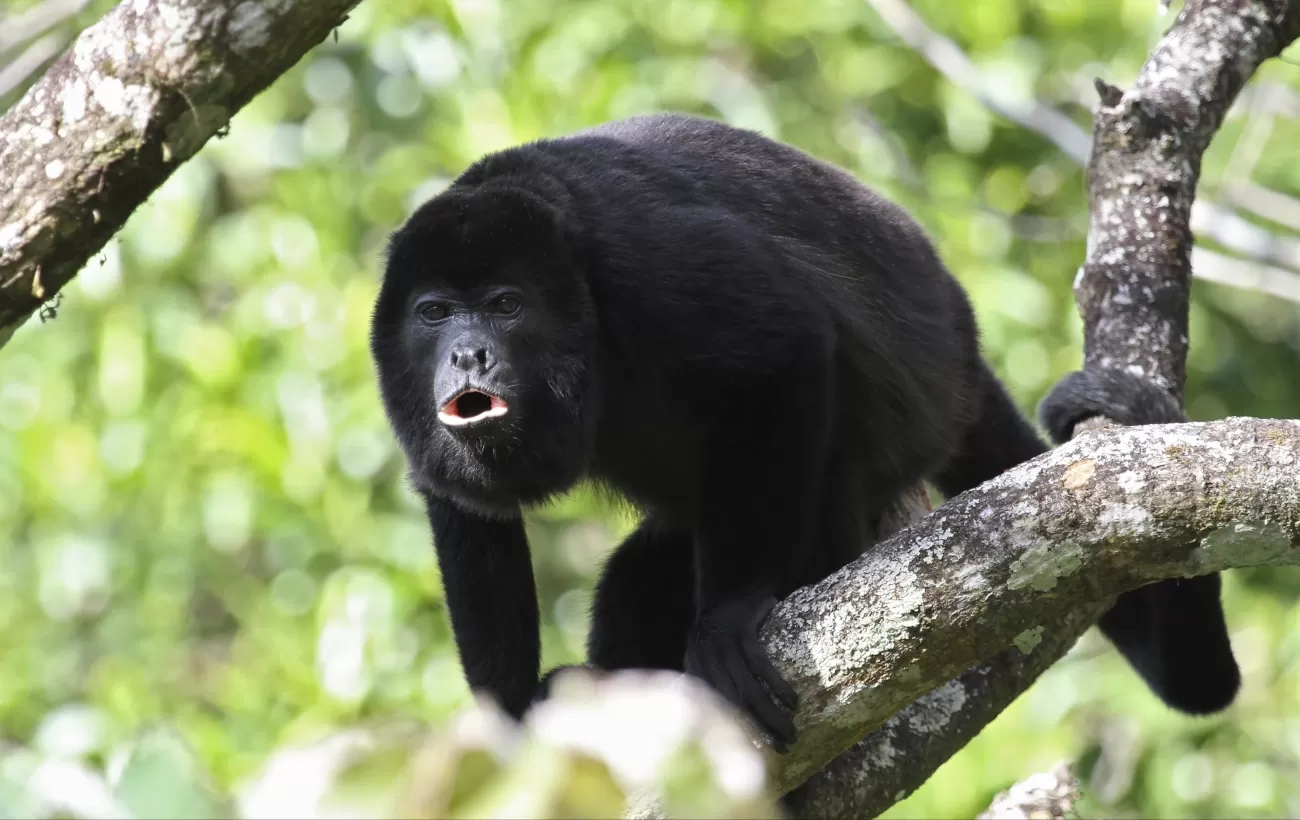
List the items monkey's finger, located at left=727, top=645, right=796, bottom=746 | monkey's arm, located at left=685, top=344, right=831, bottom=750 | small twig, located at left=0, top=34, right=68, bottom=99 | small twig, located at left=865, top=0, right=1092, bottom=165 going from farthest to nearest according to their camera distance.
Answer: small twig, located at left=865, top=0, right=1092, bottom=165 → small twig, located at left=0, top=34, right=68, bottom=99 → monkey's arm, located at left=685, top=344, right=831, bottom=750 → monkey's finger, located at left=727, top=645, right=796, bottom=746

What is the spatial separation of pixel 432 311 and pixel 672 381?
50cm

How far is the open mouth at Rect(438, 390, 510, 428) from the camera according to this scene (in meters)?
2.68

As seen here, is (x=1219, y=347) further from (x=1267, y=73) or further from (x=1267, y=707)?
(x=1267, y=707)

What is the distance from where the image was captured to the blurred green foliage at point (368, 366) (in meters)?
4.71

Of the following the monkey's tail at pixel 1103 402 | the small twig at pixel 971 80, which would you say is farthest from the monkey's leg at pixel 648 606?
the small twig at pixel 971 80

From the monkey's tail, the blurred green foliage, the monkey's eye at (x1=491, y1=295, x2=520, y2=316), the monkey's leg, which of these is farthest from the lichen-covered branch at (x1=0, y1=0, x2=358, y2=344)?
the blurred green foliage

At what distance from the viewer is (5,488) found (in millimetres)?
5387

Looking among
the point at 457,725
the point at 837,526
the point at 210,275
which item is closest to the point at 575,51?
the point at 210,275

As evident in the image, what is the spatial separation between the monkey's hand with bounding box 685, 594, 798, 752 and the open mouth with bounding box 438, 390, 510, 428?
55 cm

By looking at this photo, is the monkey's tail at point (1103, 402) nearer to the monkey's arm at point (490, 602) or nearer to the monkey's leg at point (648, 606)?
the monkey's leg at point (648, 606)

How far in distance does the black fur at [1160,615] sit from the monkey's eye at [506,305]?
1113mm

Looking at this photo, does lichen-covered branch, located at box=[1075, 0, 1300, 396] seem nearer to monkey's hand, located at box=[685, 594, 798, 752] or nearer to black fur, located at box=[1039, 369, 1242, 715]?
black fur, located at box=[1039, 369, 1242, 715]

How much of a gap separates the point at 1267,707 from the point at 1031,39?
262cm

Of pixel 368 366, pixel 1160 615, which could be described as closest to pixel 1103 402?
pixel 1160 615
